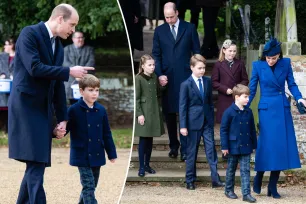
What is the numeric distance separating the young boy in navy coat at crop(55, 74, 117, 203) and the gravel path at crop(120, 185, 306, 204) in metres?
2.28

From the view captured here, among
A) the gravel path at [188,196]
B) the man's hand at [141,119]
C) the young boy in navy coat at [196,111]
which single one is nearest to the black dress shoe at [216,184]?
the gravel path at [188,196]

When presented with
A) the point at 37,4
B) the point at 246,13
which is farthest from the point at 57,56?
the point at 246,13

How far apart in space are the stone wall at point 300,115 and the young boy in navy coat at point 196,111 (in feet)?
4.88

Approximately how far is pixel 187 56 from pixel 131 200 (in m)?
1.55

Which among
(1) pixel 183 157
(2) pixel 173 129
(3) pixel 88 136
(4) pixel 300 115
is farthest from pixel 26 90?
(4) pixel 300 115

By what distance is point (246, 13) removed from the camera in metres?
11.4

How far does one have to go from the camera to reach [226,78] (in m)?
7.79

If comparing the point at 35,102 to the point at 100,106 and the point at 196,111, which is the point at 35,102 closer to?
the point at 100,106

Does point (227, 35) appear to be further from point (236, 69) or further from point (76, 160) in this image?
point (76, 160)

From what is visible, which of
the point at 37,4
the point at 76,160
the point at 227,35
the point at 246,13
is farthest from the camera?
the point at 227,35

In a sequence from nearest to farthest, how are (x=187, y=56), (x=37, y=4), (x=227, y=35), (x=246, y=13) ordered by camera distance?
(x=37, y=4) → (x=187, y=56) → (x=246, y=13) → (x=227, y=35)

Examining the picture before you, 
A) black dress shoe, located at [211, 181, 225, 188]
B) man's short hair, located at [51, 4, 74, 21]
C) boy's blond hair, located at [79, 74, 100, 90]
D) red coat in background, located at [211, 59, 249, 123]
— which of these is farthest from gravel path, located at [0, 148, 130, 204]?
red coat in background, located at [211, 59, 249, 123]

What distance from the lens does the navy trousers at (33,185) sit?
4680 mm

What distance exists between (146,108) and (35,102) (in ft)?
8.96
